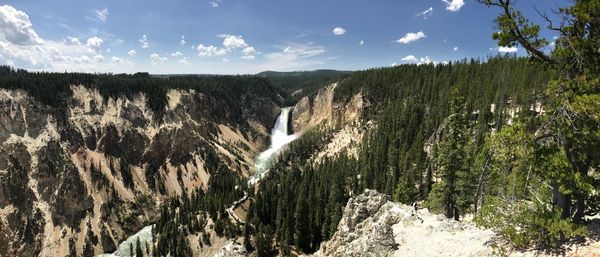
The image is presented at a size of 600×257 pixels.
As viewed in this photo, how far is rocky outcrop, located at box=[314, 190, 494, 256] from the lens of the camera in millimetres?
21608

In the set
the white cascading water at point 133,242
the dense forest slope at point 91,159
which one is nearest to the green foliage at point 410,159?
the white cascading water at point 133,242

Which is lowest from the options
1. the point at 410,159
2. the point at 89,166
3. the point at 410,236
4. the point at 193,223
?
the point at 193,223

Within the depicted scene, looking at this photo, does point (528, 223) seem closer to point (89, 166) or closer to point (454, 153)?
point (454, 153)

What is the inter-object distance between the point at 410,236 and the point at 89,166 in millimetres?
122033

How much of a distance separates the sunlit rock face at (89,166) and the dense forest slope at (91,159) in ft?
0.90

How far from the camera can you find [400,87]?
145 meters

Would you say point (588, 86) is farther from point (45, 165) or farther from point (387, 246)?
point (45, 165)

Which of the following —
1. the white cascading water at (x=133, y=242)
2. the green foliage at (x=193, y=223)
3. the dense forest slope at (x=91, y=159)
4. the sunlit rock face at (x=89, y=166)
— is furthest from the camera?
the dense forest slope at (x=91, y=159)

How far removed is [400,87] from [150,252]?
103 m

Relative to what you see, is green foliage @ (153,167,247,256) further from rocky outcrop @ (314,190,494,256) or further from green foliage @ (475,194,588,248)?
green foliage @ (475,194,588,248)

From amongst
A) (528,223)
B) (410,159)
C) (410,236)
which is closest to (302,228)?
(410,159)

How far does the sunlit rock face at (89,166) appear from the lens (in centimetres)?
10431

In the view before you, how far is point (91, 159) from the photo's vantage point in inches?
4904

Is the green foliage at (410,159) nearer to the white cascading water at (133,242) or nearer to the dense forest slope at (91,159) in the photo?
the white cascading water at (133,242)
